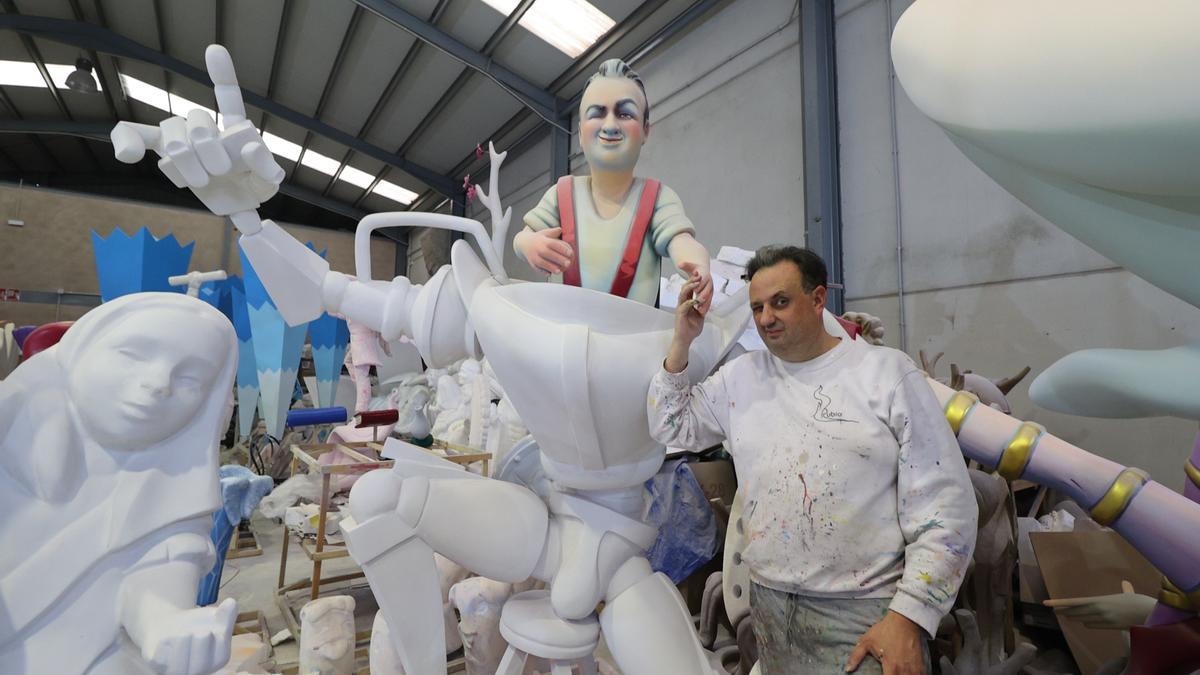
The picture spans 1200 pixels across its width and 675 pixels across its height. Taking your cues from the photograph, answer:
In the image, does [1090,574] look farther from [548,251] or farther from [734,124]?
[734,124]

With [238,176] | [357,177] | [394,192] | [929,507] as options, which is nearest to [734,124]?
[238,176]

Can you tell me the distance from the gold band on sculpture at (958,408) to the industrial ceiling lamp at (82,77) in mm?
8342

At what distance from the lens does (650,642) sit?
3.64ft

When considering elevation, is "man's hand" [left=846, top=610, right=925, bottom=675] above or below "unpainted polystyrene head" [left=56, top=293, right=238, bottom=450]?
below

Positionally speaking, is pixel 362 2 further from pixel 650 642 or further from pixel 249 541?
pixel 650 642

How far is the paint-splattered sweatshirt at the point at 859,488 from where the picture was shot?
867mm

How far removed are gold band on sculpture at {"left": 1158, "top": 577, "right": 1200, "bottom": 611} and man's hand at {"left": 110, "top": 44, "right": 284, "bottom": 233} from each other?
5.39 ft

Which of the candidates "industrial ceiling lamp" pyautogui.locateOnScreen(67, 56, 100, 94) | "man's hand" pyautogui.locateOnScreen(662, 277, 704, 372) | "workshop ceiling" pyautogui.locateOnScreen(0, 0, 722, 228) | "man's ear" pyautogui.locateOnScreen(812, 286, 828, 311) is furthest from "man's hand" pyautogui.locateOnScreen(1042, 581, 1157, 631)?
"industrial ceiling lamp" pyautogui.locateOnScreen(67, 56, 100, 94)

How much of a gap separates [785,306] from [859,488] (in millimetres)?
299

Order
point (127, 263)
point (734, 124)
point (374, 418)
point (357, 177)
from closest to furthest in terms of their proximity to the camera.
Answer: point (127, 263), point (374, 418), point (734, 124), point (357, 177)

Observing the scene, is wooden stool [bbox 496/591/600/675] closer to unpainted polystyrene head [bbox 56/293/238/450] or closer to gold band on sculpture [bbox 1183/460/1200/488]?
unpainted polystyrene head [bbox 56/293/238/450]

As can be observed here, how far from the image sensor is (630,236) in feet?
4.18

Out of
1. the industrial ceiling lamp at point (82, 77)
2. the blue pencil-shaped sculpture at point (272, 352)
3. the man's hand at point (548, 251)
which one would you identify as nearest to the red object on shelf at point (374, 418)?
the blue pencil-shaped sculpture at point (272, 352)

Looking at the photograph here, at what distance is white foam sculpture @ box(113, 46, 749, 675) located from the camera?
1079 millimetres
